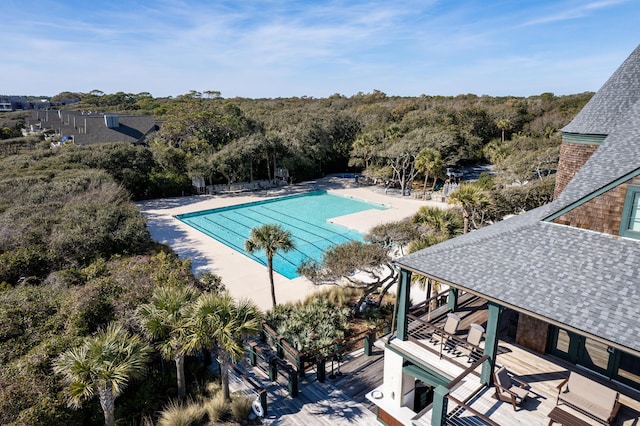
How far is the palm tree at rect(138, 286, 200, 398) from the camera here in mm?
8469

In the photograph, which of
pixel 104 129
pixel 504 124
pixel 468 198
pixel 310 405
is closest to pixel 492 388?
pixel 310 405

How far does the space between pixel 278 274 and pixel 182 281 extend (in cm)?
808

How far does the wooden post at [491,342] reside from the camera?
6.68m

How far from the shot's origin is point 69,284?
39.2ft

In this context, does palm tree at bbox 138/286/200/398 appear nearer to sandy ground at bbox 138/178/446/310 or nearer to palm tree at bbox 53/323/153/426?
palm tree at bbox 53/323/153/426

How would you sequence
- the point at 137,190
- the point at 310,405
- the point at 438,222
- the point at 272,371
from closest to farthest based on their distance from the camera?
the point at 310,405 → the point at 272,371 → the point at 438,222 → the point at 137,190

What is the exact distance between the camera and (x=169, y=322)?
8.66 metres

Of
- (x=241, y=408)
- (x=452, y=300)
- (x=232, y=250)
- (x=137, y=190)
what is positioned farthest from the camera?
(x=137, y=190)

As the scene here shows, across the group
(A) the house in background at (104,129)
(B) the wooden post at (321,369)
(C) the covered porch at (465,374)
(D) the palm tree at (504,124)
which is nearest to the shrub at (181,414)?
(B) the wooden post at (321,369)

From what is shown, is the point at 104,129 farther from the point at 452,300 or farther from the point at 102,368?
the point at 452,300

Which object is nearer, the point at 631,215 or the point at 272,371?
the point at 631,215

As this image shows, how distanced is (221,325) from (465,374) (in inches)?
200

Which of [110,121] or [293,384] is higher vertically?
[110,121]

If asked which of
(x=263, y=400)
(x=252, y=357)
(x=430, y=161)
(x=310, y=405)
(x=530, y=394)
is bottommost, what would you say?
(x=310, y=405)
